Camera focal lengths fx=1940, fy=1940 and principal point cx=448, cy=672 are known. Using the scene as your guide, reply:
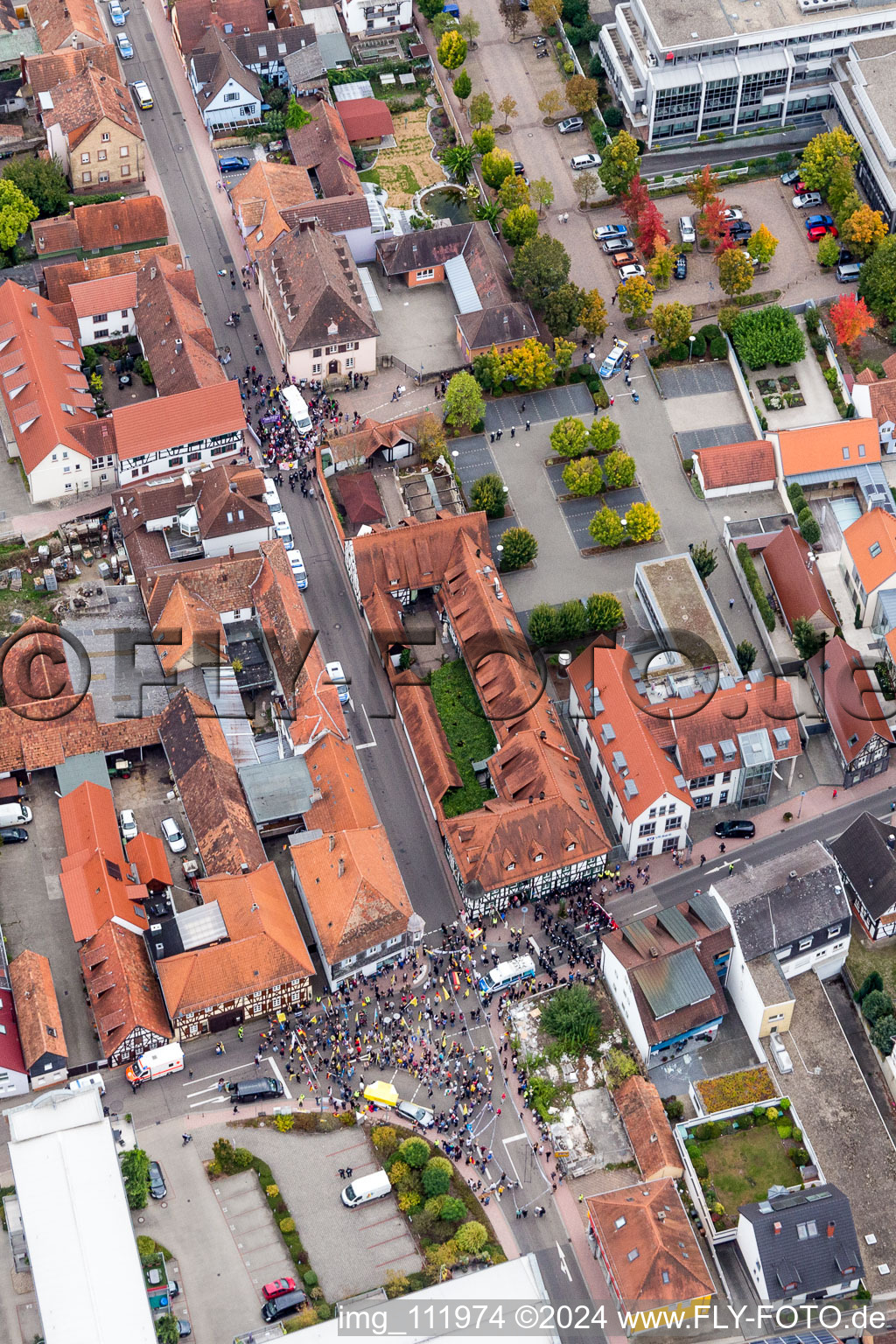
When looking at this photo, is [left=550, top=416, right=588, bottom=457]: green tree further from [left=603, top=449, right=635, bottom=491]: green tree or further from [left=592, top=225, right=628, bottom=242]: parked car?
[left=592, top=225, right=628, bottom=242]: parked car

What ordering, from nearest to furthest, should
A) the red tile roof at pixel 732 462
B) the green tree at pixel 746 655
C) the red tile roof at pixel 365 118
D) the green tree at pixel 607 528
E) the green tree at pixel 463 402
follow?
1. the green tree at pixel 746 655
2. the green tree at pixel 607 528
3. the red tile roof at pixel 732 462
4. the green tree at pixel 463 402
5. the red tile roof at pixel 365 118

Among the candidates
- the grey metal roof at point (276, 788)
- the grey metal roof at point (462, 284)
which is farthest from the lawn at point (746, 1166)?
the grey metal roof at point (462, 284)

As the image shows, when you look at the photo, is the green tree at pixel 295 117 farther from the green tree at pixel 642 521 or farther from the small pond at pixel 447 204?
the green tree at pixel 642 521

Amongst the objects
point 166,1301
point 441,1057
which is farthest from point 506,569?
point 166,1301

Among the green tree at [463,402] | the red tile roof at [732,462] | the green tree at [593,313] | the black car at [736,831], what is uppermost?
the green tree at [593,313]

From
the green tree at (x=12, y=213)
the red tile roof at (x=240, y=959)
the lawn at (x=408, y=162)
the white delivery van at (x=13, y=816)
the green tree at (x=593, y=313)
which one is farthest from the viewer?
the lawn at (x=408, y=162)

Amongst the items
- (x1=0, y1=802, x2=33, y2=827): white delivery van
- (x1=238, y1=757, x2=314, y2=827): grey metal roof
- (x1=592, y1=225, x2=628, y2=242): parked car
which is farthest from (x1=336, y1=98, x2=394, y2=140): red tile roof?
(x1=0, y1=802, x2=33, y2=827): white delivery van

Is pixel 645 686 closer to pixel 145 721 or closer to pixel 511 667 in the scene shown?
pixel 511 667

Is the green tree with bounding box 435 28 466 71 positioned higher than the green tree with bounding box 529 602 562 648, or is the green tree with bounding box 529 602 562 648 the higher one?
the green tree with bounding box 435 28 466 71
